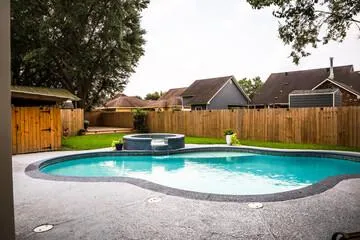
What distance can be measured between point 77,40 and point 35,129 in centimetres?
1039

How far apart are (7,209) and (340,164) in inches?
403

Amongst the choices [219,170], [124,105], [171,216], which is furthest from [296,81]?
[171,216]

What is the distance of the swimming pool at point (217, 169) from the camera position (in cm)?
790

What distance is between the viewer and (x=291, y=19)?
6785 mm

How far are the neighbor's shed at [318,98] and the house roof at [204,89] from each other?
8306mm

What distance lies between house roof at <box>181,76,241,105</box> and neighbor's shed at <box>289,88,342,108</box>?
8306 mm

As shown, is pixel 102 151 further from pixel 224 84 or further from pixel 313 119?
pixel 224 84

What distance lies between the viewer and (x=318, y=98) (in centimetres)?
1997

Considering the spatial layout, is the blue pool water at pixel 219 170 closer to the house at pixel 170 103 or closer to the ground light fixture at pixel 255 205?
the ground light fixture at pixel 255 205

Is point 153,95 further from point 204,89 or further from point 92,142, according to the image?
point 92,142

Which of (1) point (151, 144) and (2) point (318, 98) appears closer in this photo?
(1) point (151, 144)

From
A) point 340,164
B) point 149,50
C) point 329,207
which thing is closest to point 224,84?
point 149,50

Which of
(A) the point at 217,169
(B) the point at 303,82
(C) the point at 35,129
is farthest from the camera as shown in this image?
(B) the point at 303,82

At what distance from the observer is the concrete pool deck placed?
3422 mm
